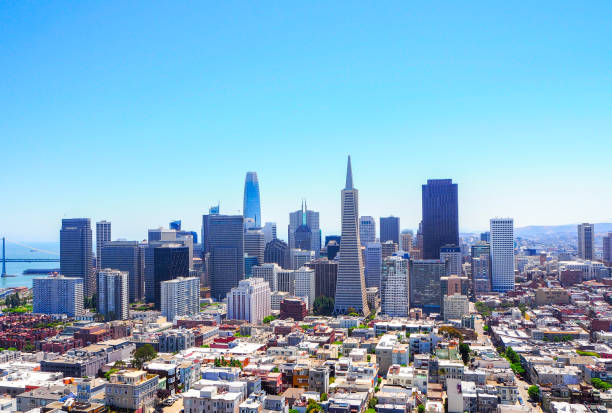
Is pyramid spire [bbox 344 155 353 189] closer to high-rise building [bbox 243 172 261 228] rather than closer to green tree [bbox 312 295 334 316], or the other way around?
green tree [bbox 312 295 334 316]

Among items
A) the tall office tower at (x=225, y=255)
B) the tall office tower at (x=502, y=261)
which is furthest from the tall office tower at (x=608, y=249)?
the tall office tower at (x=225, y=255)

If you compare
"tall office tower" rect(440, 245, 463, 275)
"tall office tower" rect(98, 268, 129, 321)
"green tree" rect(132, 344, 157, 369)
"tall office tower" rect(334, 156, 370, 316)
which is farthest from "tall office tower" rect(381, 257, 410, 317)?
"green tree" rect(132, 344, 157, 369)

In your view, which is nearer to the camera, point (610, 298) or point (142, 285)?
point (610, 298)

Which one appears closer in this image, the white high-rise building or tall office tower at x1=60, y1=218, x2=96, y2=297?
the white high-rise building

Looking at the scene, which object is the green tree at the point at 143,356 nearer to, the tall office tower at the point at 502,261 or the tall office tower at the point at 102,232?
the tall office tower at the point at 502,261

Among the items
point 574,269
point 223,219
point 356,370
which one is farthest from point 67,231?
point 574,269

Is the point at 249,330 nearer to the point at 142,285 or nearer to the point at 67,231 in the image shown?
the point at 142,285

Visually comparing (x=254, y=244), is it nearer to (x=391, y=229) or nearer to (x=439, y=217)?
(x=439, y=217)
